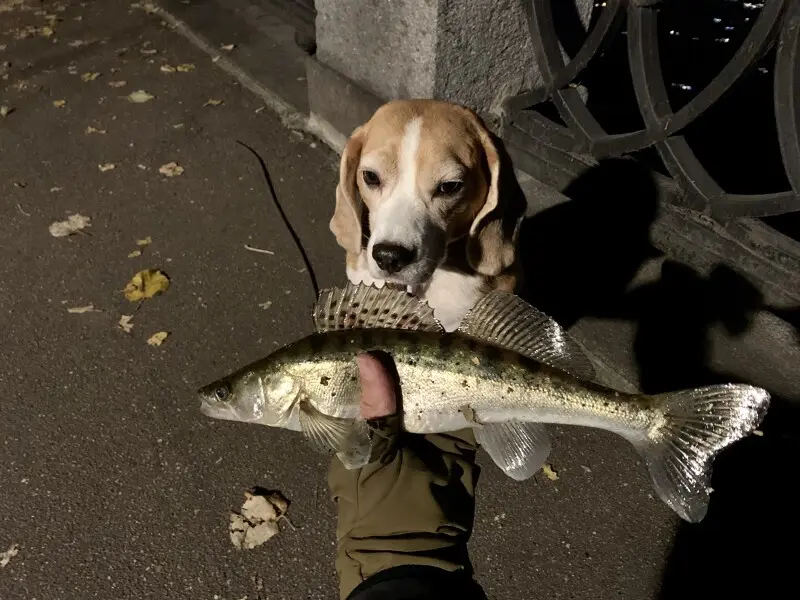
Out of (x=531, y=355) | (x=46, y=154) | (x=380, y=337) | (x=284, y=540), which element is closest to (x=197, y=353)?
(x=284, y=540)

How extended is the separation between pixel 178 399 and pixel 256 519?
88 cm

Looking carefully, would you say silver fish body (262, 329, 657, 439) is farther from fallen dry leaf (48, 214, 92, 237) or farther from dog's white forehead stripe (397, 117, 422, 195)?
fallen dry leaf (48, 214, 92, 237)

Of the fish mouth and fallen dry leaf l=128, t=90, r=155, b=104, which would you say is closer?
the fish mouth

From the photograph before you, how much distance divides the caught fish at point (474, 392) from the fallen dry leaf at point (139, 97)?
201 inches

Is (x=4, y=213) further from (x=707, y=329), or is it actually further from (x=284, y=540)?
(x=707, y=329)

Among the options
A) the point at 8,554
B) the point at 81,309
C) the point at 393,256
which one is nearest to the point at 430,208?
the point at 393,256

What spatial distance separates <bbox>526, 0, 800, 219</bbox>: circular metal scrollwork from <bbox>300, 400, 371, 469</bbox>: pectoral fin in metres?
2.19

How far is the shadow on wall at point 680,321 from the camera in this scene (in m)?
2.58

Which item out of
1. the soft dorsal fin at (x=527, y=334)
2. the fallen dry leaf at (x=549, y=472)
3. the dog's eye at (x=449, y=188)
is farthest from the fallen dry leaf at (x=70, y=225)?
the soft dorsal fin at (x=527, y=334)

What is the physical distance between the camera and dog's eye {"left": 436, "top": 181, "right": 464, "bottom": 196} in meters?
2.53

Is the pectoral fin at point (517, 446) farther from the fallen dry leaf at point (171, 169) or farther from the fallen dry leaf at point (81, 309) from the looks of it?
the fallen dry leaf at point (171, 169)

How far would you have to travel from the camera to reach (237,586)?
8.34 ft

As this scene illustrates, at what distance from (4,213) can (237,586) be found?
361 cm

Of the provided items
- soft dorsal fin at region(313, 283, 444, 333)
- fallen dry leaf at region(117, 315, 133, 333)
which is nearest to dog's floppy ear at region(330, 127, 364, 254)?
soft dorsal fin at region(313, 283, 444, 333)
